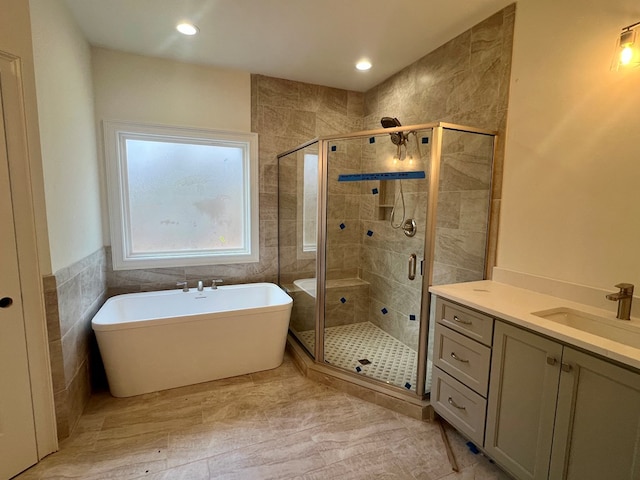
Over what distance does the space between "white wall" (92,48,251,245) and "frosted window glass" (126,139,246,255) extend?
0.78ft

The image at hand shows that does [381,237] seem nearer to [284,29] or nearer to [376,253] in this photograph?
[376,253]

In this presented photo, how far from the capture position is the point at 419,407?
210cm

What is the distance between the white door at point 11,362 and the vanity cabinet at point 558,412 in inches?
99.3

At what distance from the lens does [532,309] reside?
5.23ft

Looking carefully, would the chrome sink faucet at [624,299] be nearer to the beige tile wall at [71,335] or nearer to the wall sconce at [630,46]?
the wall sconce at [630,46]

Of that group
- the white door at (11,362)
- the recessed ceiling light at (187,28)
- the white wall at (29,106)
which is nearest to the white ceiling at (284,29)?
the recessed ceiling light at (187,28)

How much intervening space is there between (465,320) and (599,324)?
0.61 meters

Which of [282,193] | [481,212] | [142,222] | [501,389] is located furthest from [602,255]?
[142,222]

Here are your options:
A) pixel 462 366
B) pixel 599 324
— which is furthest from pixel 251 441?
pixel 599 324

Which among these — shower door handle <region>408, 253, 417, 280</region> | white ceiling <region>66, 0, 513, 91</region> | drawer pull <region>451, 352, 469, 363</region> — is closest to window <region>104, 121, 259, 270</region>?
white ceiling <region>66, 0, 513, 91</region>

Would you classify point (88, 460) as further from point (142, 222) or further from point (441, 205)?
point (441, 205)

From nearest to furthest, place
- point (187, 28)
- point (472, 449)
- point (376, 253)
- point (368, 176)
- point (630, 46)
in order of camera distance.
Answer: point (630, 46), point (472, 449), point (187, 28), point (368, 176), point (376, 253)

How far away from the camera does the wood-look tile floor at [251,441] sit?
1678mm

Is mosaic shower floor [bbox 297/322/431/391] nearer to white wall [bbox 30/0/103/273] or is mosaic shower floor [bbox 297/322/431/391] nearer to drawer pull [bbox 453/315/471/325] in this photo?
drawer pull [bbox 453/315/471/325]
